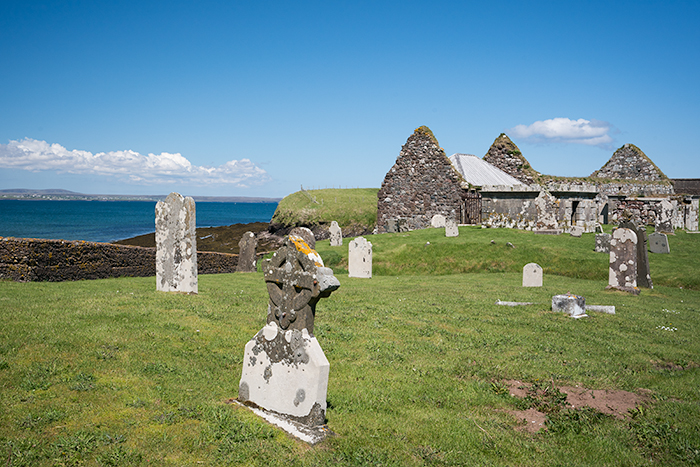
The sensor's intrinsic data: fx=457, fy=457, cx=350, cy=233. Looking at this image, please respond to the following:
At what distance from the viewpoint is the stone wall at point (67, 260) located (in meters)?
15.1

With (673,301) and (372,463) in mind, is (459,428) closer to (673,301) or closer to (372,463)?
(372,463)

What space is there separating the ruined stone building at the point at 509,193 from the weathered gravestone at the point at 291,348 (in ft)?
90.2

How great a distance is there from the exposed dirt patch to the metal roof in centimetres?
3169

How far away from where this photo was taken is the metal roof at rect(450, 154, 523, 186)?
38.8m

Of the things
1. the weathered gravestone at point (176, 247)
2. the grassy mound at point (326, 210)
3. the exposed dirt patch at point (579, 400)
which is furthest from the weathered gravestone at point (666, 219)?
the grassy mound at point (326, 210)

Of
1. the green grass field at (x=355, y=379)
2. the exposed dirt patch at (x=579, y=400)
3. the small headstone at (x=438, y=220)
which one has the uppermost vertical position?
the small headstone at (x=438, y=220)

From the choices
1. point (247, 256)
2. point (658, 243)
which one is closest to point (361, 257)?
point (247, 256)

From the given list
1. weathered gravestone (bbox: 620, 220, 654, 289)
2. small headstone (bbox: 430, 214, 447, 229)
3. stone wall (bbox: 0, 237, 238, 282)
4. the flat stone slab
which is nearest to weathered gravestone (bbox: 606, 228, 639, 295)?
weathered gravestone (bbox: 620, 220, 654, 289)

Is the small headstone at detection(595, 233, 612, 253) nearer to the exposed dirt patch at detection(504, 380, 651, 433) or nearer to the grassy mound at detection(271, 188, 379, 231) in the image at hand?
the exposed dirt patch at detection(504, 380, 651, 433)

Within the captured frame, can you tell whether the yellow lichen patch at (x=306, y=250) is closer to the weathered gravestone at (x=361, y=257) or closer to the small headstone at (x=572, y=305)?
the small headstone at (x=572, y=305)

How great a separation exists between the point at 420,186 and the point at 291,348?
35202 millimetres

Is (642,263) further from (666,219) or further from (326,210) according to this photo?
(326,210)

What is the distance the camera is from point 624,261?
54.5 ft

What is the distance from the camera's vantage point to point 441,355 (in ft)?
28.3
